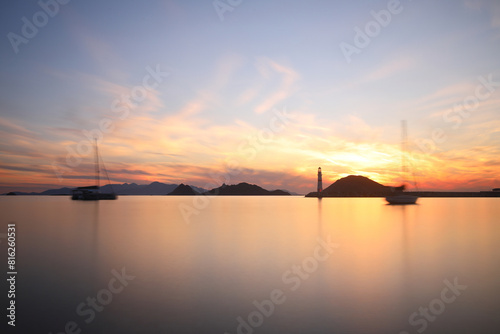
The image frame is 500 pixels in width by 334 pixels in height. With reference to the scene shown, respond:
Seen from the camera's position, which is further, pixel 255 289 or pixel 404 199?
pixel 404 199

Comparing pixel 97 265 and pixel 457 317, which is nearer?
pixel 457 317

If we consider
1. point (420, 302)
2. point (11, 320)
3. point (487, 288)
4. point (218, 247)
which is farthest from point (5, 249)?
point (487, 288)

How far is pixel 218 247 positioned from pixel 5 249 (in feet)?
47.3

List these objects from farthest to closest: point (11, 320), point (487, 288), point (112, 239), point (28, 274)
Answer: point (112, 239)
point (28, 274)
point (487, 288)
point (11, 320)

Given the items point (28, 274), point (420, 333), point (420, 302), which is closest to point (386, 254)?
point (420, 302)

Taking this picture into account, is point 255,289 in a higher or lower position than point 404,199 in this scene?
lower

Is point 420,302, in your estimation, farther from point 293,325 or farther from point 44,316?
point 44,316

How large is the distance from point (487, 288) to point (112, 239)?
25.4m

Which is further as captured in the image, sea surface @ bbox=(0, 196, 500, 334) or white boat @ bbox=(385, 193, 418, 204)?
white boat @ bbox=(385, 193, 418, 204)

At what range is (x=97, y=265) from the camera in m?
17.0

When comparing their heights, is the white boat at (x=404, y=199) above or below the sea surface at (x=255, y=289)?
above

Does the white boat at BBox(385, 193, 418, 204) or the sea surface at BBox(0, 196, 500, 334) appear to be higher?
the white boat at BBox(385, 193, 418, 204)

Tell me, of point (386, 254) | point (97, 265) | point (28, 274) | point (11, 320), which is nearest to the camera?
point (11, 320)

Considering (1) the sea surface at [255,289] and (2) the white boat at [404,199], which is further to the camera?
(2) the white boat at [404,199]
